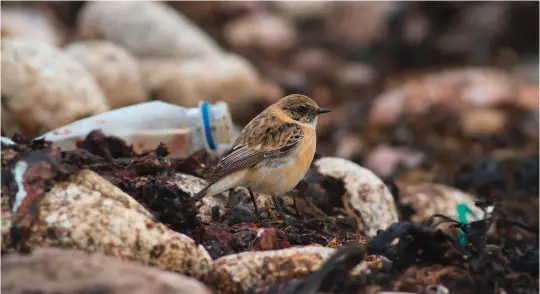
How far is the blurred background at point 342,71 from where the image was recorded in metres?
9.91

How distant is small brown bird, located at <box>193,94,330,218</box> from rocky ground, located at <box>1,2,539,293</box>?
19 cm

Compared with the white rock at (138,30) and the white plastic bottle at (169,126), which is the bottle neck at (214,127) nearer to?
the white plastic bottle at (169,126)

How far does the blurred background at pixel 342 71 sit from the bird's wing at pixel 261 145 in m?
2.32

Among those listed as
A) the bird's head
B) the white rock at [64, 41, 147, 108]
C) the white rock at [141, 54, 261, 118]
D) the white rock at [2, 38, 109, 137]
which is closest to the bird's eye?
the bird's head

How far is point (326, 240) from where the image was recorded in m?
5.80

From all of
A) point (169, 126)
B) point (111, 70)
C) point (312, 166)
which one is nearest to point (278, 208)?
point (312, 166)

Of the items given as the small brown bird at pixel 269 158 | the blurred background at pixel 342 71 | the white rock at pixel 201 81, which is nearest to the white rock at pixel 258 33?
the blurred background at pixel 342 71

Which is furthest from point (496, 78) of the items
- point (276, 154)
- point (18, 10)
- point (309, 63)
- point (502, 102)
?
point (276, 154)

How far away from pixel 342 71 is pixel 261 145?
9421mm

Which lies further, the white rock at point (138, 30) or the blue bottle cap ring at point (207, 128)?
the white rock at point (138, 30)

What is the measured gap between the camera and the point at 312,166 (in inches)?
298

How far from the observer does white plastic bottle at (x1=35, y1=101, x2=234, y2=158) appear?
293 inches

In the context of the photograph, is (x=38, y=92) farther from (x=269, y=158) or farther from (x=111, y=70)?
(x=269, y=158)

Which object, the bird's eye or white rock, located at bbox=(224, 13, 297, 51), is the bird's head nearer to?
the bird's eye
